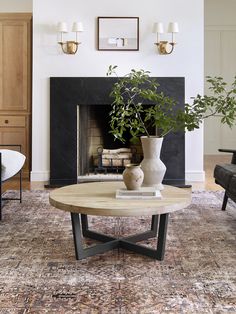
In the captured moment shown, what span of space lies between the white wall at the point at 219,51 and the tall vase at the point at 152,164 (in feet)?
19.5

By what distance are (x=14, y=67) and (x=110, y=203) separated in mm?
3871

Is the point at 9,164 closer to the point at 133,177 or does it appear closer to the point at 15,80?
the point at 133,177

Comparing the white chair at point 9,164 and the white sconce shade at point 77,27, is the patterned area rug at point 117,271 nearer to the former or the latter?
the white chair at point 9,164

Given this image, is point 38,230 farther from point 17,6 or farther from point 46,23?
point 17,6

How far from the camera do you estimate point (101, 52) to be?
5676 mm

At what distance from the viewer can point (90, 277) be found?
244cm

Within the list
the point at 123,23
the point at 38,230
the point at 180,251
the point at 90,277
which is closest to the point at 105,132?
the point at 123,23

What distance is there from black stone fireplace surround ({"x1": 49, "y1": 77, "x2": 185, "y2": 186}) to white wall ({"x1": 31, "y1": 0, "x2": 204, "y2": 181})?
0.11 meters

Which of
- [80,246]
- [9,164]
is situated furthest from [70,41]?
[80,246]

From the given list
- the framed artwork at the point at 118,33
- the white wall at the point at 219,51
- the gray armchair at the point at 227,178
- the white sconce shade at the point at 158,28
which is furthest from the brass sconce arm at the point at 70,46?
the white wall at the point at 219,51

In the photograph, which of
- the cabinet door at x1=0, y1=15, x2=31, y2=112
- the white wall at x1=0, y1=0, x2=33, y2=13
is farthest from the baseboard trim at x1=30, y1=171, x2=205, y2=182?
the white wall at x1=0, y1=0, x2=33, y2=13

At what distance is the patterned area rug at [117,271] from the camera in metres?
2.08

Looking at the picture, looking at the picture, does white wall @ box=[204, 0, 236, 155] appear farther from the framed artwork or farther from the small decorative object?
the small decorative object

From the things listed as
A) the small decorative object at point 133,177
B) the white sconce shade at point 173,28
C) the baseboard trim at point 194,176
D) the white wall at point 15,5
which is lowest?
the baseboard trim at point 194,176
